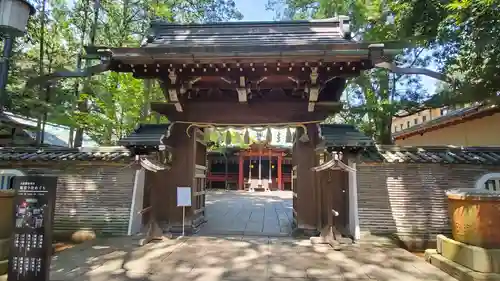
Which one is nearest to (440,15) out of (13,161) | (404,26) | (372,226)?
(404,26)

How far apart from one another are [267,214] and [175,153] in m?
4.13

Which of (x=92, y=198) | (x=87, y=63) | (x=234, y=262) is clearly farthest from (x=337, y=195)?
(x=87, y=63)

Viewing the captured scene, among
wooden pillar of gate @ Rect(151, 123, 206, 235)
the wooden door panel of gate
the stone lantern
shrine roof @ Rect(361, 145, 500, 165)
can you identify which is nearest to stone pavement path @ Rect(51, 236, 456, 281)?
wooden pillar of gate @ Rect(151, 123, 206, 235)

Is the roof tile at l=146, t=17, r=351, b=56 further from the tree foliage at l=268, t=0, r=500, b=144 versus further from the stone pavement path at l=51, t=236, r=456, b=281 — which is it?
the stone pavement path at l=51, t=236, r=456, b=281

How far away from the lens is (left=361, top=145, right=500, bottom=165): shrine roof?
6.04 metres

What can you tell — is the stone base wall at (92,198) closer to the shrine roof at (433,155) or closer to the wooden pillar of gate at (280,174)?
the shrine roof at (433,155)

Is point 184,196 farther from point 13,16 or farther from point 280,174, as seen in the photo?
point 280,174

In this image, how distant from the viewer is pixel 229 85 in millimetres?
6430

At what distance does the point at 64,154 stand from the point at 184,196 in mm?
3034

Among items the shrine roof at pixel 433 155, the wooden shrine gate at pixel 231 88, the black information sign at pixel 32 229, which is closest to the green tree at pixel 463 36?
the shrine roof at pixel 433 155

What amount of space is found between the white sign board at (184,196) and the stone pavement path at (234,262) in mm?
738

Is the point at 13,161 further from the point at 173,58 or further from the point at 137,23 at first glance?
the point at 137,23

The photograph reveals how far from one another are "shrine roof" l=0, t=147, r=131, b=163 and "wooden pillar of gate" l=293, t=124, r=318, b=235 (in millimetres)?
3689

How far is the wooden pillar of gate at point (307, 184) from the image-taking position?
21.0ft
